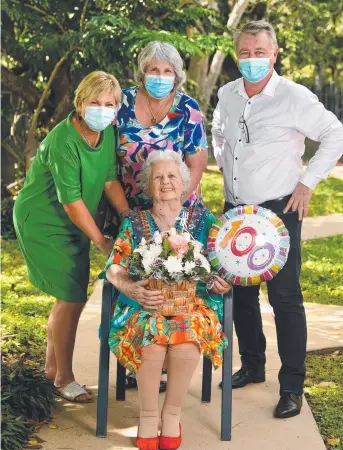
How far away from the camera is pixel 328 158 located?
4.52 meters

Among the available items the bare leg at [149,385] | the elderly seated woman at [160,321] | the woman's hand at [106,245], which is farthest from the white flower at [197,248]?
the woman's hand at [106,245]

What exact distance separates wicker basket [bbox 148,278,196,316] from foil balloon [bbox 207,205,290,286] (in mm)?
195

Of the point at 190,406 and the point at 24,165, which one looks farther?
the point at 24,165

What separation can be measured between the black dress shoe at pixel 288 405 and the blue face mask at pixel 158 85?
1.69m

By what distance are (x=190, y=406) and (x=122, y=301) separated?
756 mm

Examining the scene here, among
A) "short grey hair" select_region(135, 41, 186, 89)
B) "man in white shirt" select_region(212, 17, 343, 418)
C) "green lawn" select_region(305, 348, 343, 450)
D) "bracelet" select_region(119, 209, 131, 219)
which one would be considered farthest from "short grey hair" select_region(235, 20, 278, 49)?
"green lawn" select_region(305, 348, 343, 450)

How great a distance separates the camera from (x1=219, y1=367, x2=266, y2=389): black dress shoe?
5016 millimetres

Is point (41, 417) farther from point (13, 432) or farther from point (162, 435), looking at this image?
point (162, 435)

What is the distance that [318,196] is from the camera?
484 inches

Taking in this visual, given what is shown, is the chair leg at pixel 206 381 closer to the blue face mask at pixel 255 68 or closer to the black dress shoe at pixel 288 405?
the black dress shoe at pixel 288 405

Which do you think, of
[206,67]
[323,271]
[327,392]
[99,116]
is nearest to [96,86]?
[99,116]

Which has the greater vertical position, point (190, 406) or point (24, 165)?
point (24, 165)

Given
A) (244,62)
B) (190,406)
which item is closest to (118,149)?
(244,62)

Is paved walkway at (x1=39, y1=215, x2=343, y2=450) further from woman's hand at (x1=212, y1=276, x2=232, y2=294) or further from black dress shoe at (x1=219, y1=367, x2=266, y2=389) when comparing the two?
woman's hand at (x1=212, y1=276, x2=232, y2=294)
